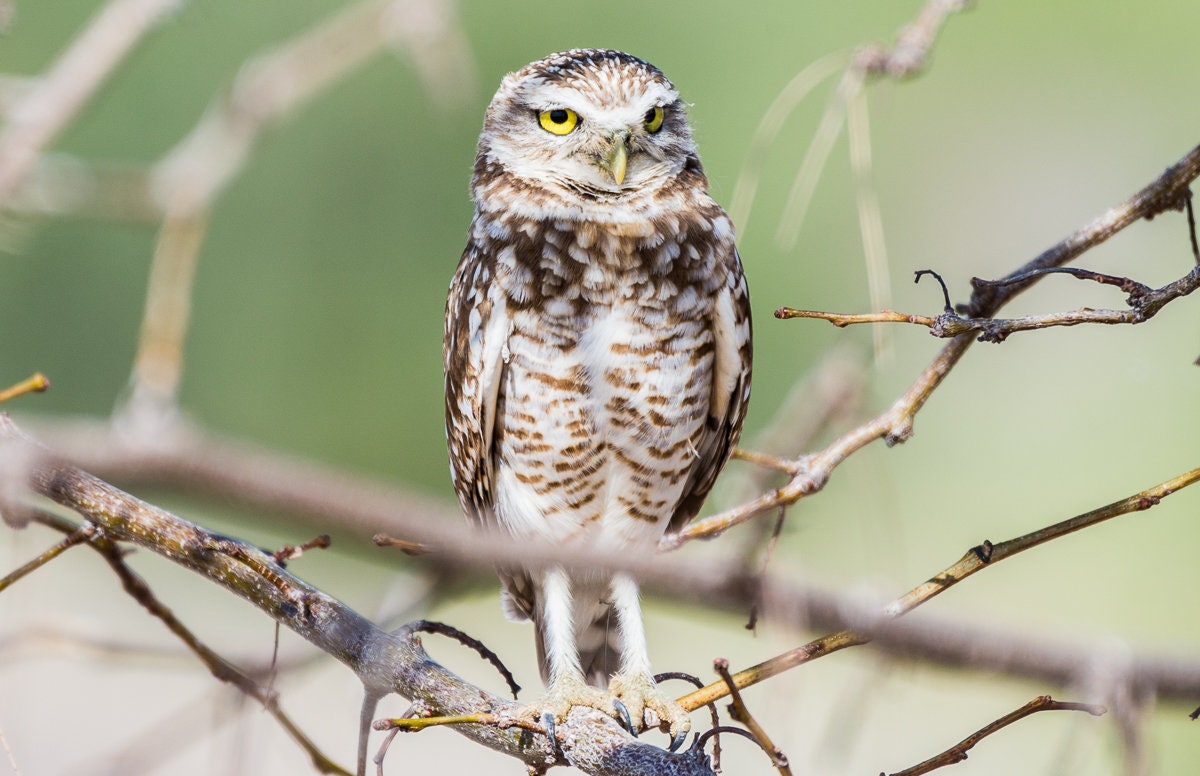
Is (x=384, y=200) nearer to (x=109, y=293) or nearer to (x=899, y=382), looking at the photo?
(x=109, y=293)

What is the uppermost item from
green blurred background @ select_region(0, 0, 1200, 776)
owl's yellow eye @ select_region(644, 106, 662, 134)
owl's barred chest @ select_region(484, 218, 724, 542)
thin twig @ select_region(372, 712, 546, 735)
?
green blurred background @ select_region(0, 0, 1200, 776)

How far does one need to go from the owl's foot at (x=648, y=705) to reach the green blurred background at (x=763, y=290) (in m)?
4.18

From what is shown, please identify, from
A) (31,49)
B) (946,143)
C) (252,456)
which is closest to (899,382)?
(946,143)

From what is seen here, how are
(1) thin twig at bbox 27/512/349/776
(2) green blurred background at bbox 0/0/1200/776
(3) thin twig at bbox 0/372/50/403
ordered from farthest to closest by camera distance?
1. (2) green blurred background at bbox 0/0/1200/776
2. (1) thin twig at bbox 27/512/349/776
3. (3) thin twig at bbox 0/372/50/403

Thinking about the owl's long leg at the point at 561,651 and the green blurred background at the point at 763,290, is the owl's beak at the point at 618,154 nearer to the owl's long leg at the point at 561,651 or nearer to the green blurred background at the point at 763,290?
the owl's long leg at the point at 561,651

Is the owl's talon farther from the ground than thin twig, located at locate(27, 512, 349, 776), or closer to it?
farther from the ground

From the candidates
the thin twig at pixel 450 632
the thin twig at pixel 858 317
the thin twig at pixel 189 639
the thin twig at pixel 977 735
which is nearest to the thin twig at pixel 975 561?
the thin twig at pixel 977 735

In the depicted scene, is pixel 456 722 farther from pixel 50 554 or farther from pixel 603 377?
pixel 603 377

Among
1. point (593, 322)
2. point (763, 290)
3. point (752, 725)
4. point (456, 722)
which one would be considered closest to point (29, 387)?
point (456, 722)

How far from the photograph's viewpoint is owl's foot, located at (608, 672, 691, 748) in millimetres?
2566

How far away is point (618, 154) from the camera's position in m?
2.64

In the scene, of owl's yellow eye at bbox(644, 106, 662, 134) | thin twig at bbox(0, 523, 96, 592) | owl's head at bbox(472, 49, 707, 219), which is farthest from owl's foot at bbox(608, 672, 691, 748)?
thin twig at bbox(0, 523, 96, 592)

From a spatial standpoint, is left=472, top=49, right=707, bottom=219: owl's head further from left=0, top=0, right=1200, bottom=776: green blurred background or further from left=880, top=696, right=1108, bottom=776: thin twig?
left=0, top=0, right=1200, bottom=776: green blurred background

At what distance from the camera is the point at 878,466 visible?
229cm
